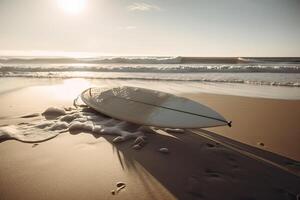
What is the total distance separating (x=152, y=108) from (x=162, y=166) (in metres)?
1.44

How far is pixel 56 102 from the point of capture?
297 inches

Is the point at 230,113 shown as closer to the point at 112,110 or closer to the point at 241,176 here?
the point at 112,110

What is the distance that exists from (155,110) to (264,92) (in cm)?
593

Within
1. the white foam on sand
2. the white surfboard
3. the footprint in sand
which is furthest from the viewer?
the white foam on sand

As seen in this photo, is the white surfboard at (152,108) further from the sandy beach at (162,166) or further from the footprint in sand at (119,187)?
the footprint in sand at (119,187)

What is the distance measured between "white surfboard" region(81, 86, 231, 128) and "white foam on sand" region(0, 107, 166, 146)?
0.21 m

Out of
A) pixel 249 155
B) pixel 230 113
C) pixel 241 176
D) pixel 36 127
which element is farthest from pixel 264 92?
pixel 36 127

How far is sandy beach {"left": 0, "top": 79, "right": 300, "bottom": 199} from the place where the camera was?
3.08 meters

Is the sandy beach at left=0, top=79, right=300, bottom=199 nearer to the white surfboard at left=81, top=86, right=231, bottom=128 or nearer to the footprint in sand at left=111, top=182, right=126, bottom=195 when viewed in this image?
the footprint in sand at left=111, top=182, right=126, bottom=195

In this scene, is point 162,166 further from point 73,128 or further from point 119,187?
point 73,128

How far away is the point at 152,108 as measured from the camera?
16.1 ft

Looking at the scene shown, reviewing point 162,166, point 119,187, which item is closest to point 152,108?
point 162,166

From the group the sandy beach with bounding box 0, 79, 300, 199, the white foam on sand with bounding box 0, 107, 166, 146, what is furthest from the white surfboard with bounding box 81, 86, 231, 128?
the sandy beach with bounding box 0, 79, 300, 199

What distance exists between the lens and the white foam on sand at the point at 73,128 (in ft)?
15.2
